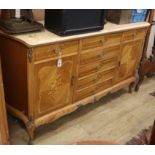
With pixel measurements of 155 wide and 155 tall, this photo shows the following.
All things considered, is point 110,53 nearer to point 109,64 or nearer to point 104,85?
point 109,64

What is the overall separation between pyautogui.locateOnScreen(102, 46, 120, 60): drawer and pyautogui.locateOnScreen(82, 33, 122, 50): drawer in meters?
0.05

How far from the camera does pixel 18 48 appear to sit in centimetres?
171

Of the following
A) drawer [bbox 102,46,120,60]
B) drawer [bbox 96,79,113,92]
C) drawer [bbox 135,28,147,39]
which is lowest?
drawer [bbox 96,79,113,92]

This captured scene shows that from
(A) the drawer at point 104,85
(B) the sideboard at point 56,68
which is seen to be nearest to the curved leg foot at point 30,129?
(B) the sideboard at point 56,68

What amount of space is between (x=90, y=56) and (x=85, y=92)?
1.15 feet

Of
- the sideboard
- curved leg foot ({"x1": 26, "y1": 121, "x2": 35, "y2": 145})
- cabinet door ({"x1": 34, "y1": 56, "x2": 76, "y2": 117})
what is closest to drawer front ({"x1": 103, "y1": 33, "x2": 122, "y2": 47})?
the sideboard

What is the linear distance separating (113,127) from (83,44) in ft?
2.70

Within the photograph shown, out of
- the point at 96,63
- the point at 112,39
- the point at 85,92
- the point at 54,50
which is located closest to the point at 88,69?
the point at 96,63

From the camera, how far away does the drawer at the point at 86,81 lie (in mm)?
2105

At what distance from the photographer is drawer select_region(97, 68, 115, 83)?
90.2 inches

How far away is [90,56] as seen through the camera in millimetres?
2053

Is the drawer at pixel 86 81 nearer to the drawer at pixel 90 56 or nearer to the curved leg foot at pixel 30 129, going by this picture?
the drawer at pixel 90 56

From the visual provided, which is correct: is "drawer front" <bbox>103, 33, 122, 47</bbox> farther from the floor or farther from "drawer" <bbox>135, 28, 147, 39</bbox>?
the floor

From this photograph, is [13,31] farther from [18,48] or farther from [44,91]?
[44,91]
